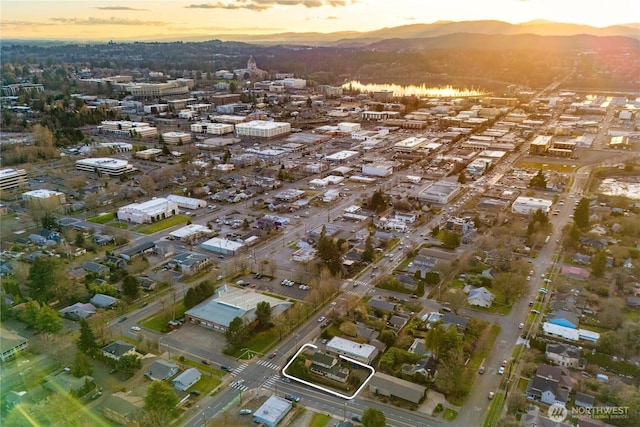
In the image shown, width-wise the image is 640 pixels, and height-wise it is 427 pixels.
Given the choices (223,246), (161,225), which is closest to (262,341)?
(223,246)

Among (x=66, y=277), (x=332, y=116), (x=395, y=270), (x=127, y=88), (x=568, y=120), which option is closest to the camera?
(x=66, y=277)

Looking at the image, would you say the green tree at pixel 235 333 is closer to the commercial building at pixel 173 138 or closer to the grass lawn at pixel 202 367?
the grass lawn at pixel 202 367

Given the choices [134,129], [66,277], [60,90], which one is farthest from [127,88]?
[66,277]

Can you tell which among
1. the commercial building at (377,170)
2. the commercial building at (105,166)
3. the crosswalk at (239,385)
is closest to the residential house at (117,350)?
the crosswalk at (239,385)

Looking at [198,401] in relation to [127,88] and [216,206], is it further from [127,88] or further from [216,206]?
[127,88]

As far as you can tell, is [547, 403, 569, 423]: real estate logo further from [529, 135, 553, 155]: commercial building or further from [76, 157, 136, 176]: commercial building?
[529, 135, 553, 155]: commercial building
